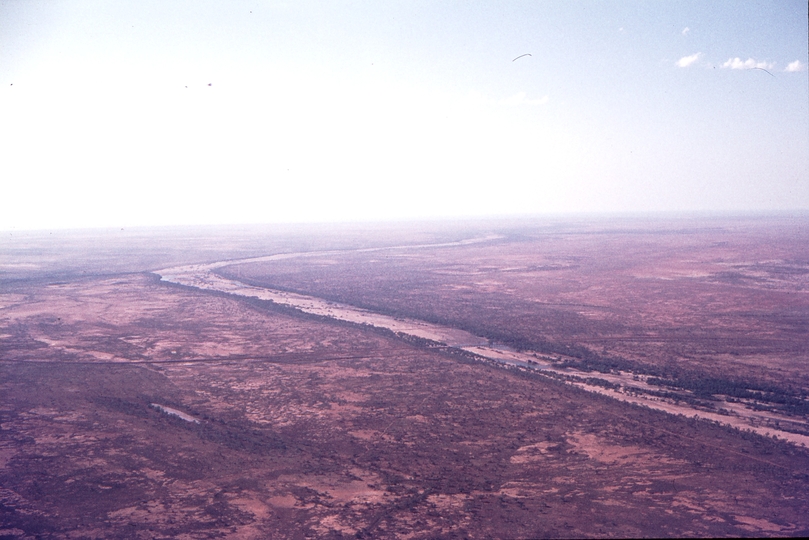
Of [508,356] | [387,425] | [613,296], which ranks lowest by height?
[508,356]

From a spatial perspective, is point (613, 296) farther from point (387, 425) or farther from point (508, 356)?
point (387, 425)

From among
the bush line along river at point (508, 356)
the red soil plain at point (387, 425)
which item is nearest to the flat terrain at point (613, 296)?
the red soil plain at point (387, 425)

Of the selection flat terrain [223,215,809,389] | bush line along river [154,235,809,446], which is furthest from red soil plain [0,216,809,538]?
bush line along river [154,235,809,446]

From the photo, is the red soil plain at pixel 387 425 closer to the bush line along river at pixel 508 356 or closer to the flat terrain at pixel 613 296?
the flat terrain at pixel 613 296

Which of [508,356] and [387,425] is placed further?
[508,356]

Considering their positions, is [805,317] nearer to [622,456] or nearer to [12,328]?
[622,456]

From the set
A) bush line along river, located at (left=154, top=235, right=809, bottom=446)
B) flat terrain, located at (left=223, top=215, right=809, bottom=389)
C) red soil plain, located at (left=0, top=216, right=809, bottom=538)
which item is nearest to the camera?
red soil plain, located at (left=0, top=216, right=809, bottom=538)

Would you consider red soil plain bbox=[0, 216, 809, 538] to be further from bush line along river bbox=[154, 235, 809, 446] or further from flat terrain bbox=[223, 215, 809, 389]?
bush line along river bbox=[154, 235, 809, 446]

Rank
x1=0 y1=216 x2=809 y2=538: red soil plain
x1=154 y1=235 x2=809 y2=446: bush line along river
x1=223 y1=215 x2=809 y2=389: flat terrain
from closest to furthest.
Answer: x1=0 y1=216 x2=809 y2=538: red soil plain < x1=154 y1=235 x2=809 y2=446: bush line along river < x1=223 y1=215 x2=809 y2=389: flat terrain

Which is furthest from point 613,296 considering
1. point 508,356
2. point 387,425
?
point 387,425

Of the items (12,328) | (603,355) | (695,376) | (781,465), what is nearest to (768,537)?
(781,465)
